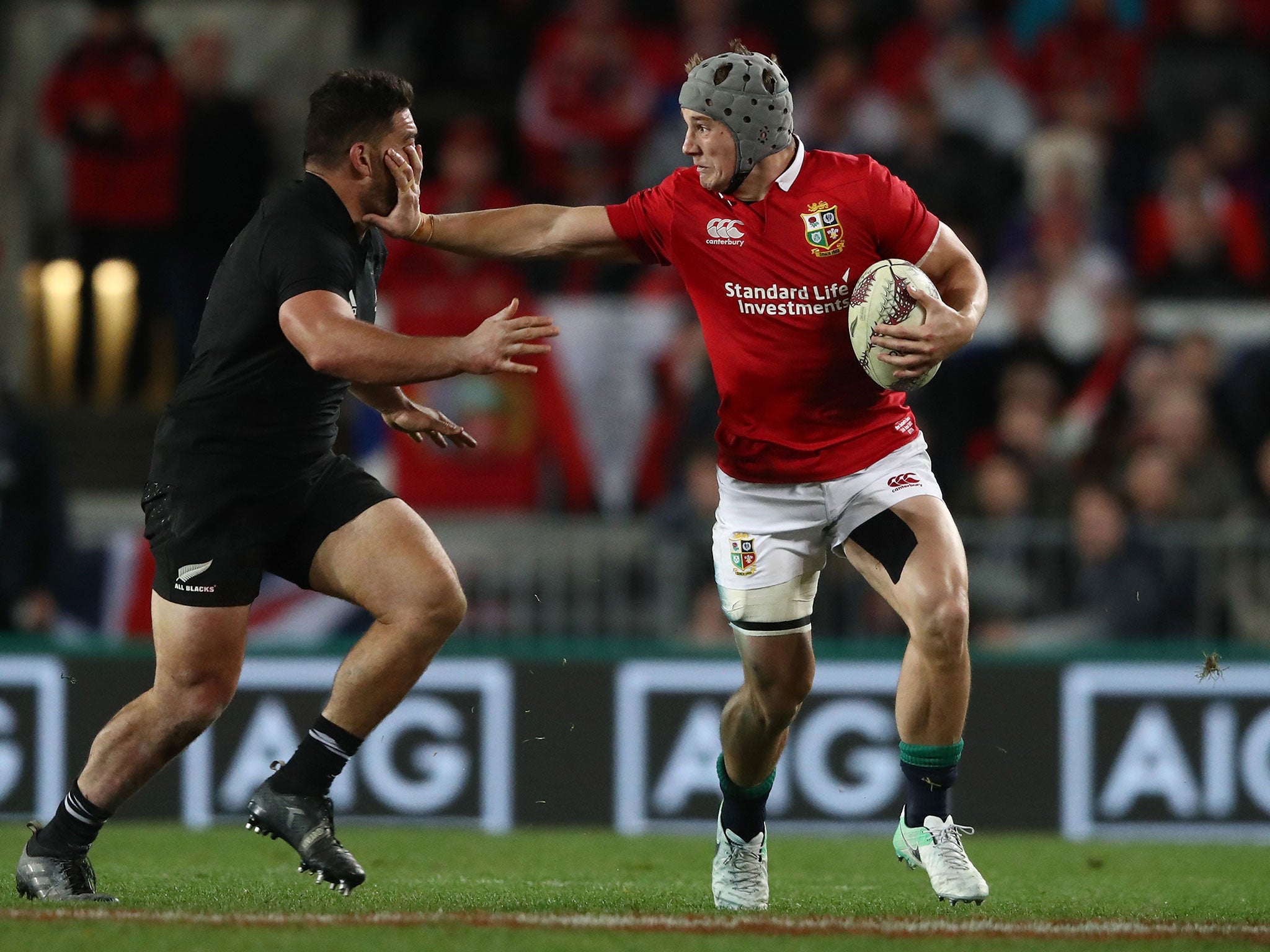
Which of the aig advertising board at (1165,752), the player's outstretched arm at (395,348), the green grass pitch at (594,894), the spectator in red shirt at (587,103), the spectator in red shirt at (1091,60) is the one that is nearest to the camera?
the green grass pitch at (594,894)

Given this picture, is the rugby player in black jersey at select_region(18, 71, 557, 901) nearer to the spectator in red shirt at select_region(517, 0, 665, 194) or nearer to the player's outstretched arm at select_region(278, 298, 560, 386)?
the player's outstretched arm at select_region(278, 298, 560, 386)

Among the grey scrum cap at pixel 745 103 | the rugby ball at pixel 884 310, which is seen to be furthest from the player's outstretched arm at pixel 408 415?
the rugby ball at pixel 884 310

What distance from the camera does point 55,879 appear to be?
625 cm

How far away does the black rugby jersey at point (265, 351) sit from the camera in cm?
605

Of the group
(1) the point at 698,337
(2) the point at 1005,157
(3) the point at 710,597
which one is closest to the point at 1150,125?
(2) the point at 1005,157

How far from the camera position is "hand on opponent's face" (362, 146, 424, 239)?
6.24 m

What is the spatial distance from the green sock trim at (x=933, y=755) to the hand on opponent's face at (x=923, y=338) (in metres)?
1.19

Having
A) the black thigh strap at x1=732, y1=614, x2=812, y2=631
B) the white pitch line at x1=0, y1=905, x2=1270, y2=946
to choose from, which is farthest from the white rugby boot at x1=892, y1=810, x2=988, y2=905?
the black thigh strap at x1=732, y1=614, x2=812, y2=631

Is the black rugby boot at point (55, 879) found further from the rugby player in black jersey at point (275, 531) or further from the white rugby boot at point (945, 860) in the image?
the white rugby boot at point (945, 860)

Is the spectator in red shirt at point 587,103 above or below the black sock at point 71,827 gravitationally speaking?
above

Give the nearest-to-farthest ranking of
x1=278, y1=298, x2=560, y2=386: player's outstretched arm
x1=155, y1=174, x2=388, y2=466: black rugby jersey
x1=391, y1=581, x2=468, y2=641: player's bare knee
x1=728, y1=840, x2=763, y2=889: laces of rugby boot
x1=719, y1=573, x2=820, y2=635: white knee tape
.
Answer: x1=278, y1=298, x2=560, y2=386: player's outstretched arm < x1=155, y1=174, x2=388, y2=466: black rugby jersey < x1=391, y1=581, x2=468, y2=641: player's bare knee < x1=719, y1=573, x2=820, y2=635: white knee tape < x1=728, y1=840, x2=763, y2=889: laces of rugby boot

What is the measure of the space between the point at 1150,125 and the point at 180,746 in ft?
32.2

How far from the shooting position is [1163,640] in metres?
10.5

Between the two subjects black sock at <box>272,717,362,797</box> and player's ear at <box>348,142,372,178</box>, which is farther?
player's ear at <box>348,142,372,178</box>
